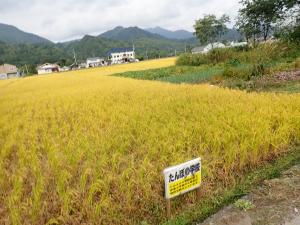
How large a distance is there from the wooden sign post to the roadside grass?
195 millimetres

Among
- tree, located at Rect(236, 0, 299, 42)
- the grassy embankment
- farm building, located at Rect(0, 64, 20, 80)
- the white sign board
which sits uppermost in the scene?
tree, located at Rect(236, 0, 299, 42)

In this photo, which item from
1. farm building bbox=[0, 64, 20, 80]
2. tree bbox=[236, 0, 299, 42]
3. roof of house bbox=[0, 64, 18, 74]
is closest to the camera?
tree bbox=[236, 0, 299, 42]

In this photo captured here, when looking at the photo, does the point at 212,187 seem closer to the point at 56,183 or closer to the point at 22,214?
the point at 56,183

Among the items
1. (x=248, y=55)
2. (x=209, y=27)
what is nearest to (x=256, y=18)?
(x=248, y=55)

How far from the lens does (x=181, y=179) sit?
3.00 meters

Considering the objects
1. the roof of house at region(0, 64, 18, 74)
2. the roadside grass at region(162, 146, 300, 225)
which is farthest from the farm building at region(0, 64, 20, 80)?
the roadside grass at region(162, 146, 300, 225)

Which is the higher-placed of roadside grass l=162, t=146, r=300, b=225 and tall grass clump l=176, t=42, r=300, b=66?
tall grass clump l=176, t=42, r=300, b=66

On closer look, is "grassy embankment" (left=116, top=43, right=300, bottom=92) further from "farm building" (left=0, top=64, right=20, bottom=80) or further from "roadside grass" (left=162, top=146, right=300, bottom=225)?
"farm building" (left=0, top=64, right=20, bottom=80)

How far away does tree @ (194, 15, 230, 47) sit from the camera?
4384cm

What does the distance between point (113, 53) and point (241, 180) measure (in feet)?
282

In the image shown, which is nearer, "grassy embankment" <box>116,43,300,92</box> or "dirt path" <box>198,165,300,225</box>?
"dirt path" <box>198,165,300,225</box>

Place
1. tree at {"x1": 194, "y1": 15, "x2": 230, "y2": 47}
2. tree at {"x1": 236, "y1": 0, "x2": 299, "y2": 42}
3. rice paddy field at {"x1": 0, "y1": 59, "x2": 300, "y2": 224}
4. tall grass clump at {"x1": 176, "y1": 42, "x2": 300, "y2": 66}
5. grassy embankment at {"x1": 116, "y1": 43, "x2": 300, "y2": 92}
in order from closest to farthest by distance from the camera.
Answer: rice paddy field at {"x1": 0, "y1": 59, "x2": 300, "y2": 224}
grassy embankment at {"x1": 116, "y1": 43, "x2": 300, "y2": 92}
tall grass clump at {"x1": 176, "y1": 42, "x2": 300, "y2": 66}
tree at {"x1": 236, "y1": 0, "x2": 299, "y2": 42}
tree at {"x1": 194, "y1": 15, "x2": 230, "y2": 47}

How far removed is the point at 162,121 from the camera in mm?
5641

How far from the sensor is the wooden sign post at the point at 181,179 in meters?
2.87
